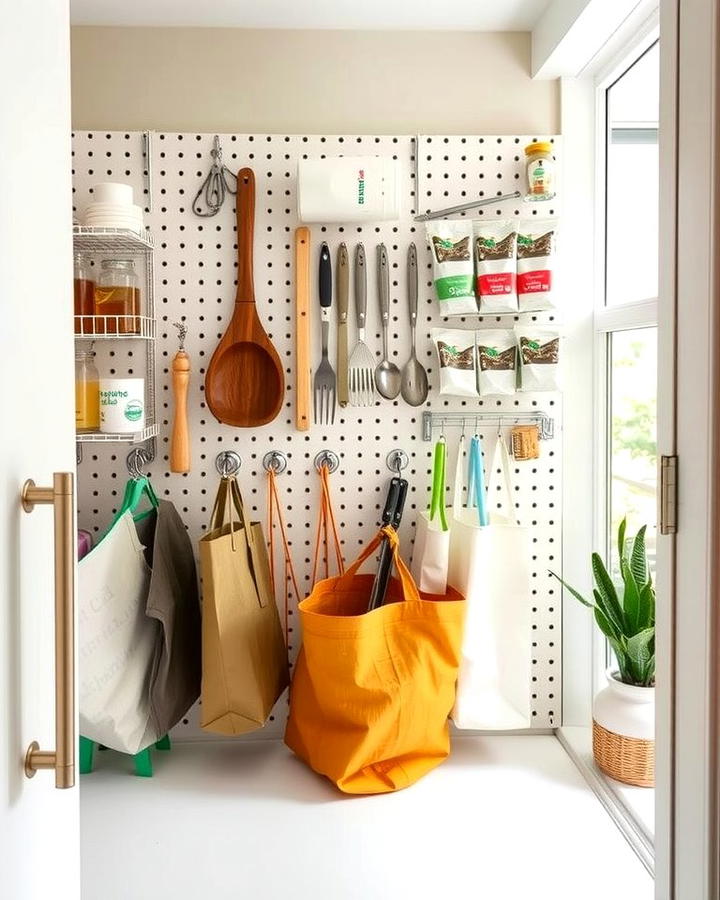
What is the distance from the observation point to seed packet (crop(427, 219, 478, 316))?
1824 mm

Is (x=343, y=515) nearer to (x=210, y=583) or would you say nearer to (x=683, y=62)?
(x=210, y=583)

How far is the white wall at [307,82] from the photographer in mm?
1876

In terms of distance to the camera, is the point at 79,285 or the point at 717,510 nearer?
the point at 717,510

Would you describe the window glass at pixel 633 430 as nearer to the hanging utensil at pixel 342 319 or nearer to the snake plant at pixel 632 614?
the snake plant at pixel 632 614

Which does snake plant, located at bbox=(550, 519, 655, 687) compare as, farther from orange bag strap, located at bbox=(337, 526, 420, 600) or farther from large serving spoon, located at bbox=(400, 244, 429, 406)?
large serving spoon, located at bbox=(400, 244, 429, 406)

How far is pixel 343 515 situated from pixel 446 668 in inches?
16.9

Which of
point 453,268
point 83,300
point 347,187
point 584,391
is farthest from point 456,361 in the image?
point 83,300

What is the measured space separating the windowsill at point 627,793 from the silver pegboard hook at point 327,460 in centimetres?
80

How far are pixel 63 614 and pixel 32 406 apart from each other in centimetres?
18

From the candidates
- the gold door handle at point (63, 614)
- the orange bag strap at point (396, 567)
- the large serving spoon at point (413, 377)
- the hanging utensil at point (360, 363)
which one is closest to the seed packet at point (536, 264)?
the large serving spoon at point (413, 377)

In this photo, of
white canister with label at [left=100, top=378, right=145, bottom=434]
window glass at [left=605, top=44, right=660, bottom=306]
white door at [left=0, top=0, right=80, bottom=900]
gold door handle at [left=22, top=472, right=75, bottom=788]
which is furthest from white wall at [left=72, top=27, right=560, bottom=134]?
gold door handle at [left=22, top=472, right=75, bottom=788]

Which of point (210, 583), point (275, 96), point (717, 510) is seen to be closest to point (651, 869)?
point (717, 510)

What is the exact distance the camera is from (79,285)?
1.74 meters

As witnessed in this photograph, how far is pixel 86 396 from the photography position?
5.63 feet
